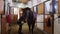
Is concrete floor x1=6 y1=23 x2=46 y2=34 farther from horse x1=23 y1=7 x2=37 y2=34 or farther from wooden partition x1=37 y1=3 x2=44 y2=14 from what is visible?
wooden partition x1=37 y1=3 x2=44 y2=14

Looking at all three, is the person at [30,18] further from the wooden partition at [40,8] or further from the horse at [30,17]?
the wooden partition at [40,8]

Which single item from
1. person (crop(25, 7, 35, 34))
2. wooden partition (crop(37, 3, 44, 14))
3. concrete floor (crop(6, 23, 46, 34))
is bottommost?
concrete floor (crop(6, 23, 46, 34))

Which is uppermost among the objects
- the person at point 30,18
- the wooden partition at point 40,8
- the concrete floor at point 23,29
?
the wooden partition at point 40,8

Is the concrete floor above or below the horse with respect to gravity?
below

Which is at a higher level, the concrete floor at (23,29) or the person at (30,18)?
the person at (30,18)

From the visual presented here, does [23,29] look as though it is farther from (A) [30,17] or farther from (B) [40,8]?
(B) [40,8]

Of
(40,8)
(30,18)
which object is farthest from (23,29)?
(40,8)

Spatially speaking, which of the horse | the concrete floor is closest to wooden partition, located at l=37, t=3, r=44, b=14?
the horse

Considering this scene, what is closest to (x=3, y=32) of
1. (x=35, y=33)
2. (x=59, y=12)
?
(x=35, y=33)

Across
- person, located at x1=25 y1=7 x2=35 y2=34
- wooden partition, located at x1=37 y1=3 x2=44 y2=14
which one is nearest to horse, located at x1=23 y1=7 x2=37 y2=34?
person, located at x1=25 y1=7 x2=35 y2=34

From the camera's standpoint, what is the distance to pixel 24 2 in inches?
77.7

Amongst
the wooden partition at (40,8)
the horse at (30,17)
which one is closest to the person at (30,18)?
the horse at (30,17)

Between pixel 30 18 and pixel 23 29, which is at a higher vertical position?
pixel 30 18

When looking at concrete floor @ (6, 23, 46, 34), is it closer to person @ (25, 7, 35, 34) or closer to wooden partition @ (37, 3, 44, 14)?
person @ (25, 7, 35, 34)
